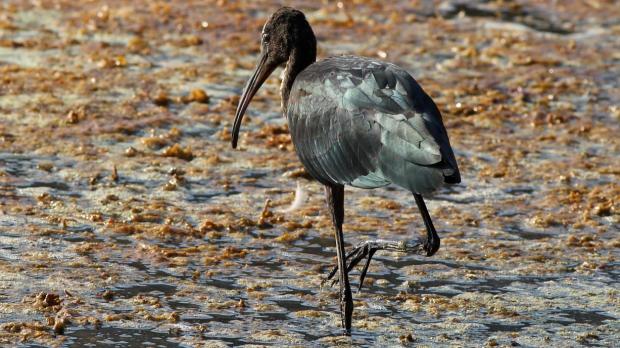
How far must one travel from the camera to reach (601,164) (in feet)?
28.1

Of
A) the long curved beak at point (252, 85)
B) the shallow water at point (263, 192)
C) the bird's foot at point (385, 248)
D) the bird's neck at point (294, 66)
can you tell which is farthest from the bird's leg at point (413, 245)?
the long curved beak at point (252, 85)

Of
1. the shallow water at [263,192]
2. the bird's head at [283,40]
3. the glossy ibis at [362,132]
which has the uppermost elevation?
the bird's head at [283,40]

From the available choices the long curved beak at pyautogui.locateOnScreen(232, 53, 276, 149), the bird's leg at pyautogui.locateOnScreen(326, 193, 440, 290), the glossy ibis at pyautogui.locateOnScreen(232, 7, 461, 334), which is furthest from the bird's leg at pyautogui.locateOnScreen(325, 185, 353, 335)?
the long curved beak at pyautogui.locateOnScreen(232, 53, 276, 149)

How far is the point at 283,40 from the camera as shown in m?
6.55

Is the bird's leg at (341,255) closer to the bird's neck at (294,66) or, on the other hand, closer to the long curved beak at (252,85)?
the bird's neck at (294,66)

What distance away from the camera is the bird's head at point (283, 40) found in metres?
6.47

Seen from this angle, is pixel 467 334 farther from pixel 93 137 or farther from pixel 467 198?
pixel 93 137

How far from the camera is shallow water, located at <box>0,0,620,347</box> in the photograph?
605cm

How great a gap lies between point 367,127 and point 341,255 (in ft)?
2.16

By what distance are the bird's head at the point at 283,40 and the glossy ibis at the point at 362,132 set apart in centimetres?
1

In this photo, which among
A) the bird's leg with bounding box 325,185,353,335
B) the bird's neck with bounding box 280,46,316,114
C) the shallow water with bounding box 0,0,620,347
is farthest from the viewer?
the bird's neck with bounding box 280,46,316,114

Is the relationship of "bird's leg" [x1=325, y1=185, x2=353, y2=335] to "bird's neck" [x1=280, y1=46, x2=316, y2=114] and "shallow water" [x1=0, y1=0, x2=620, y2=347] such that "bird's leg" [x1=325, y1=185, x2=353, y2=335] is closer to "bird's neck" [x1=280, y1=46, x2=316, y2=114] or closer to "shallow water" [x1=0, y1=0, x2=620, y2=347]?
"shallow water" [x1=0, y1=0, x2=620, y2=347]

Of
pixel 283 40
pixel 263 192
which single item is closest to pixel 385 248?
pixel 283 40

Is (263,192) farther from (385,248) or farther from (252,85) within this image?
(385,248)
